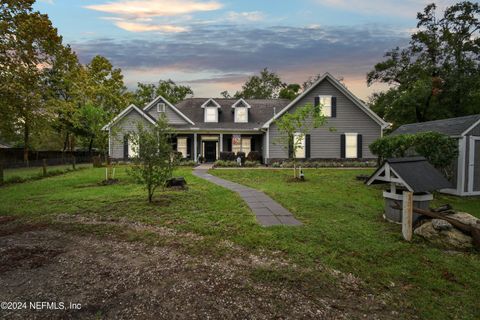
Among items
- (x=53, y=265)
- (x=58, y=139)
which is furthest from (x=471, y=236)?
(x=58, y=139)

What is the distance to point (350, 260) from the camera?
164 inches

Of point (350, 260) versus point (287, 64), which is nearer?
point (350, 260)

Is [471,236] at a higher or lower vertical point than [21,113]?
lower

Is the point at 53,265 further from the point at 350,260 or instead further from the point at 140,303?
the point at 350,260

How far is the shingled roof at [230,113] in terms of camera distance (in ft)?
75.5

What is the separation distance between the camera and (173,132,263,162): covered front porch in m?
23.0

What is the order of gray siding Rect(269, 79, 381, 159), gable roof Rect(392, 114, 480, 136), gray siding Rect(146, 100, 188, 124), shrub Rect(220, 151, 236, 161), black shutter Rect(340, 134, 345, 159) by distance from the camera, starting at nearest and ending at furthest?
1. gable roof Rect(392, 114, 480, 136)
2. gray siding Rect(269, 79, 381, 159)
3. black shutter Rect(340, 134, 345, 159)
4. shrub Rect(220, 151, 236, 161)
5. gray siding Rect(146, 100, 188, 124)

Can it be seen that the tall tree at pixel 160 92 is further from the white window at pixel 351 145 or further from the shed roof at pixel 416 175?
the shed roof at pixel 416 175

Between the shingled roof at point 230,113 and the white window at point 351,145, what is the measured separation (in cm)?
735

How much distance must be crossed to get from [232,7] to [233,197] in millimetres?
9247

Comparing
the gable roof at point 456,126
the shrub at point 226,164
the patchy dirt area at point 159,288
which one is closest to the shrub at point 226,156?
the shrub at point 226,164

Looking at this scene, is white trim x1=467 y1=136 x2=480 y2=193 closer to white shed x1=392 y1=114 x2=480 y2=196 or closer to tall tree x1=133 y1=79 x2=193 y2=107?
white shed x1=392 y1=114 x2=480 y2=196

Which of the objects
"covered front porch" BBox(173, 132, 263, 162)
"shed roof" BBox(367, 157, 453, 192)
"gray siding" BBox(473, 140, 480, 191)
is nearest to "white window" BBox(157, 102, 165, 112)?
"covered front porch" BBox(173, 132, 263, 162)

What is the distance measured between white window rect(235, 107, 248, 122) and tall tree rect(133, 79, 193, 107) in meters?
21.8
